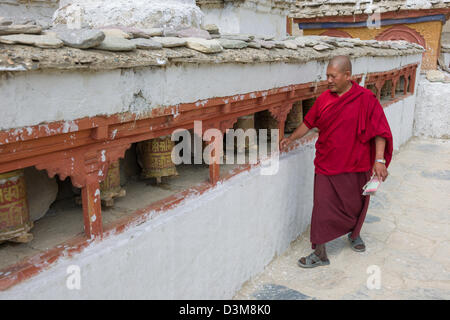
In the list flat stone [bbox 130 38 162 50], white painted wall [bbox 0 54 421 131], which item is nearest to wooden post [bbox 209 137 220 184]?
white painted wall [bbox 0 54 421 131]

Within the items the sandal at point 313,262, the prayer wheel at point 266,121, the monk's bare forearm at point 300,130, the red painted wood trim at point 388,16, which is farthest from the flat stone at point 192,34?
the red painted wood trim at point 388,16

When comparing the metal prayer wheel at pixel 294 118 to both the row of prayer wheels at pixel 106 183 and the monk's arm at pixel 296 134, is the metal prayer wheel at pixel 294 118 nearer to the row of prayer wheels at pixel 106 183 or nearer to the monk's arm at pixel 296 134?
the row of prayer wheels at pixel 106 183

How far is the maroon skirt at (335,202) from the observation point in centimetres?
357

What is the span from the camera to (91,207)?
6.55ft

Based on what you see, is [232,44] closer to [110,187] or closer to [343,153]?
[110,187]

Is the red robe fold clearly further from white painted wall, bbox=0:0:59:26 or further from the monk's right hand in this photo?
white painted wall, bbox=0:0:59:26

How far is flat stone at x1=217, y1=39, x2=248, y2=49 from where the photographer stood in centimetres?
272

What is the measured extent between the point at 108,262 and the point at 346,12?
1056 cm

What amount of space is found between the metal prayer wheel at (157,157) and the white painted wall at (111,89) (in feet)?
1.66

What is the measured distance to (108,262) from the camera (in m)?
2.04

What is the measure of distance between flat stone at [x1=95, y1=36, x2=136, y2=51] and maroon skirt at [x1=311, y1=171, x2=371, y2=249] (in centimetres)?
223

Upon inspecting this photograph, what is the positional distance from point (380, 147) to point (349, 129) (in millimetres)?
291

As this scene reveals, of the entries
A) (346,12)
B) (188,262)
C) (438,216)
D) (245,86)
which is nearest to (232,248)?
(188,262)
